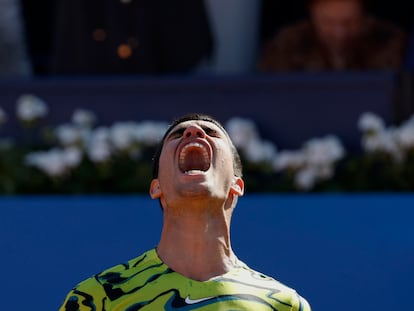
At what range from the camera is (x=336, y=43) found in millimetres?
6445

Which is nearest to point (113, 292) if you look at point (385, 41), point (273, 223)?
point (273, 223)

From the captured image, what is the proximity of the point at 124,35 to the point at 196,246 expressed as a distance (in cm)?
304

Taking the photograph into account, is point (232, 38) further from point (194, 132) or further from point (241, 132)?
point (194, 132)

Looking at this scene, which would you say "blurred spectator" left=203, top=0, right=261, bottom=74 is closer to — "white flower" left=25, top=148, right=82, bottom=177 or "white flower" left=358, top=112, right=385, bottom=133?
"white flower" left=358, top=112, right=385, bottom=133

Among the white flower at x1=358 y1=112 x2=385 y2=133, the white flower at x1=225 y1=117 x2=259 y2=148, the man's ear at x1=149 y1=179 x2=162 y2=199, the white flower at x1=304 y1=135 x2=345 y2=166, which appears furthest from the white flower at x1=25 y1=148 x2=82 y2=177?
the man's ear at x1=149 y1=179 x2=162 y2=199

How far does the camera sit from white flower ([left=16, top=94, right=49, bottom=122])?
6.04 m

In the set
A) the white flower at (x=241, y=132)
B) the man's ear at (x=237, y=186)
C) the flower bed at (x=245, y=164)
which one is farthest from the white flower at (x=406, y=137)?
the man's ear at (x=237, y=186)

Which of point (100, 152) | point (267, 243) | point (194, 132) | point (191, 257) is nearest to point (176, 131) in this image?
point (194, 132)

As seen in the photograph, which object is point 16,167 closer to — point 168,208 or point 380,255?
point 380,255

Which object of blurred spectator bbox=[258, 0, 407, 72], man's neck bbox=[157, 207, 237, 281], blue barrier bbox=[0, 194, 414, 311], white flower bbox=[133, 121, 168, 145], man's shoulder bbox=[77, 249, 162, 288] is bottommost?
blue barrier bbox=[0, 194, 414, 311]

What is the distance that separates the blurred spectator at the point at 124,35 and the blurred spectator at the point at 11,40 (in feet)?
1.27

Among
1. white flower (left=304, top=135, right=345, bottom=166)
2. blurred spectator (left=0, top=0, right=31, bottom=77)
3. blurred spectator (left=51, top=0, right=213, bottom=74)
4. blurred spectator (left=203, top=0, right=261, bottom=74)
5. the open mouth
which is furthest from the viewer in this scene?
blurred spectator (left=203, top=0, right=261, bottom=74)

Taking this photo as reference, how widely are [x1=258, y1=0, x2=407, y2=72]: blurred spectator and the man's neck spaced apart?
3.06 meters

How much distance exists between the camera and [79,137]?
19.2ft
